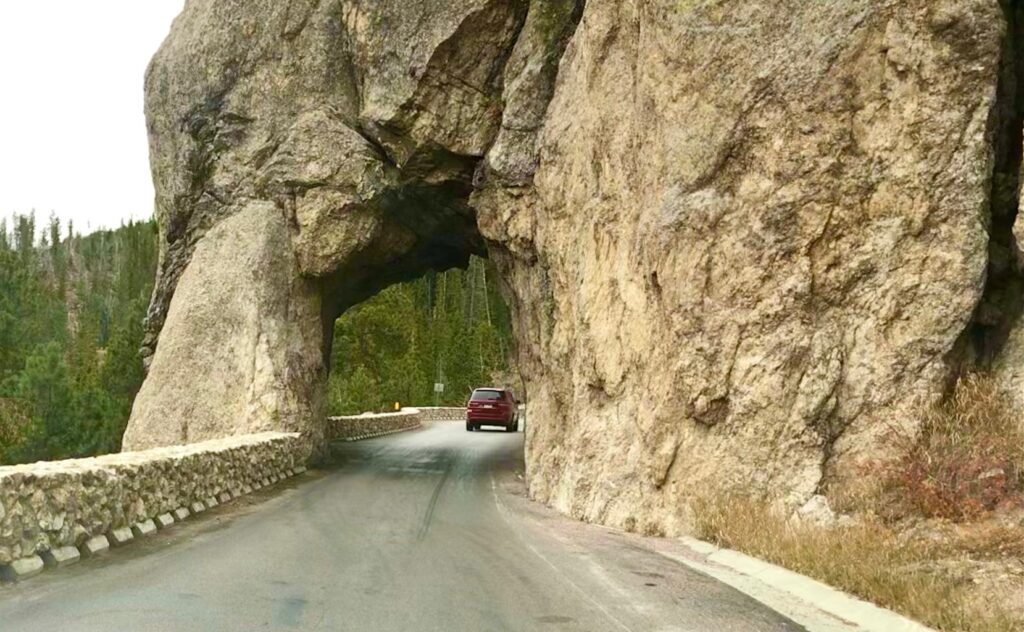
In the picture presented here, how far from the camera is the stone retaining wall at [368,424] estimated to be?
3438 cm

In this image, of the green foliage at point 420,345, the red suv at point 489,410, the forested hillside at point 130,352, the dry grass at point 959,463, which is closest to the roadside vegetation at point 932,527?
the dry grass at point 959,463

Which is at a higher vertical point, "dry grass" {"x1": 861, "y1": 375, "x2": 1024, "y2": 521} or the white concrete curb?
"dry grass" {"x1": 861, "y1": 375, "x2": 1024, "y2": 521}

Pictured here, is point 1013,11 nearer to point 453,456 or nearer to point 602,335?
point 602,335

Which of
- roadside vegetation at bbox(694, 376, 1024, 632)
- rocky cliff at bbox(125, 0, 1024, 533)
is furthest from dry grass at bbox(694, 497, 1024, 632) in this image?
rocky cliff at bbox(125, 0, 1024, 533)

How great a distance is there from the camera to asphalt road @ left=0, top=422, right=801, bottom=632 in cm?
768

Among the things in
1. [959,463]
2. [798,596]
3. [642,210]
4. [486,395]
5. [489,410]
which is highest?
[642,210]

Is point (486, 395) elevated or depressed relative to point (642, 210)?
depressed

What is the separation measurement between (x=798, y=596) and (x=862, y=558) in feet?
2.95

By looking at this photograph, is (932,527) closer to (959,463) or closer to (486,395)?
(959,463)

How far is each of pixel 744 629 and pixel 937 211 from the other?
7.98 m

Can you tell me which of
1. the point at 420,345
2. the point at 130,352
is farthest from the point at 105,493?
the point at 420,345

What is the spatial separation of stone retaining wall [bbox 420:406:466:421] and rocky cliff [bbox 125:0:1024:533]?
30219 millimetres

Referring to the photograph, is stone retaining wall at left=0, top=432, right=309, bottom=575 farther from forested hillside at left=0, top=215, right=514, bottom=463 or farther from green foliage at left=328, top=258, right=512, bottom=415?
green foliage at left=328, top=258, right=512, bottom=415

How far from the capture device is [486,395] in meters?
44.1
